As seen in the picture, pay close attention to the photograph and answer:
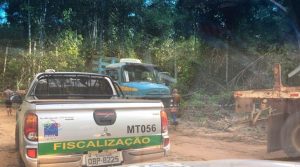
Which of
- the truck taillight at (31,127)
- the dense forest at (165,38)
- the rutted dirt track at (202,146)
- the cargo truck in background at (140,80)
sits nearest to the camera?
the truck taillight at (31,127)

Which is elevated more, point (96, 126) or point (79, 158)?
point (96, 126)

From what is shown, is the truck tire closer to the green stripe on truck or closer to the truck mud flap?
the truck mud flap

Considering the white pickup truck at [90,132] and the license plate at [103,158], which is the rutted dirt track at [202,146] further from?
the license plate at [103,158]

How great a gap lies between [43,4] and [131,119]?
85.9ft

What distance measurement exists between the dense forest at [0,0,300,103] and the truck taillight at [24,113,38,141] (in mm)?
13672

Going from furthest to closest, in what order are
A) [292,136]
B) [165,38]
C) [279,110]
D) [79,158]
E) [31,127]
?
[165,38]
[279,110]
[292,136]
[79,158]
[31,127]

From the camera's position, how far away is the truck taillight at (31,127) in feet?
16.7

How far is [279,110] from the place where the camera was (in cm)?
807

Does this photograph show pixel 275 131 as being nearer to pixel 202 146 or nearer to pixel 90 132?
pixel 202 146

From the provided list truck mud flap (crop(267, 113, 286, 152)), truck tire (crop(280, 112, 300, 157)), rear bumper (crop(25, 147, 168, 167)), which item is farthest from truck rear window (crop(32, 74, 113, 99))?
truck tire (crop(280, 112, 300, 157))

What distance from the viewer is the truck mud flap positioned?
26.5 ft

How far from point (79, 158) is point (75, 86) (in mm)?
2827

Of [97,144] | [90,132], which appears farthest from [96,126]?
[97,144]

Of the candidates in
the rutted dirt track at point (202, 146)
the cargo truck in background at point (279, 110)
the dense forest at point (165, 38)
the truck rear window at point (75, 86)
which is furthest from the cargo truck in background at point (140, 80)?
the truck rear window at point (75, 86)
